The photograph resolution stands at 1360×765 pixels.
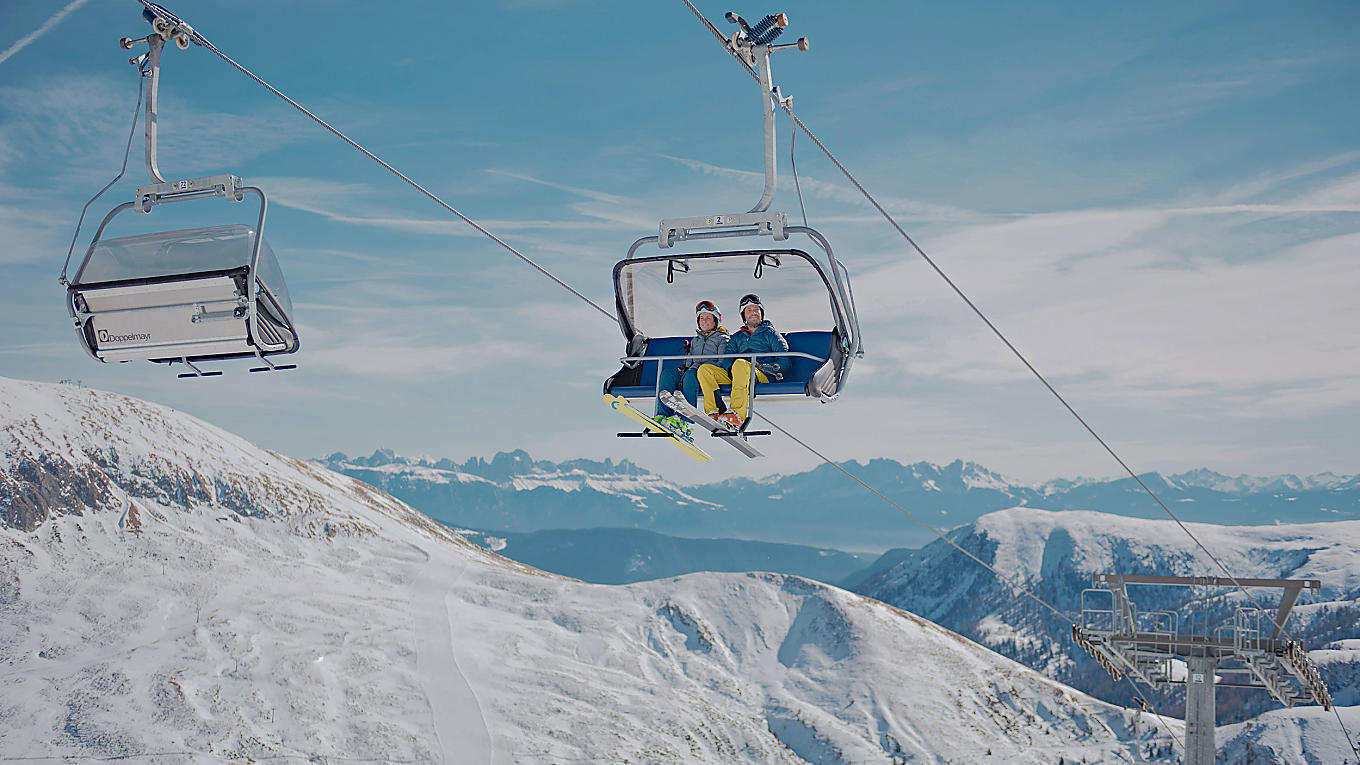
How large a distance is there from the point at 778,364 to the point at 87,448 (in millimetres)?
123443

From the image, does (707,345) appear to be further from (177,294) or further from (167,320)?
(167,320)

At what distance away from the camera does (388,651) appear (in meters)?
81.3

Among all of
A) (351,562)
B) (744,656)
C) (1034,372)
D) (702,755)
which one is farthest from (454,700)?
(1034,372)

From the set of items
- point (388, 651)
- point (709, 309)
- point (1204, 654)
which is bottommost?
point (388, 651)

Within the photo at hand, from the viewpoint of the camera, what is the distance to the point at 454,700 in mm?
74562

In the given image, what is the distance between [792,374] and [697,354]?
1.34 metres

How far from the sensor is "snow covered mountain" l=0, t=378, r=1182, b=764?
6875 cm

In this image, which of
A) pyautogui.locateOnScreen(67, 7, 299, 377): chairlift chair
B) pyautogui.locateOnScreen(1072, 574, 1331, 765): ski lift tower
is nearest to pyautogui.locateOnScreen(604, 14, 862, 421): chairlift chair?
pyautogui.locateOnScreen(67, 7, 299, 377): chairlift chair

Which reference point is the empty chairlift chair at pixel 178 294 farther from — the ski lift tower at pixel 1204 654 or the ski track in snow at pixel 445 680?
the ski track in snow at pixel 445 680

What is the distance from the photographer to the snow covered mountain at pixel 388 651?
226ft

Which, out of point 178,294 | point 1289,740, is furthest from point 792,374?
point 1289,740

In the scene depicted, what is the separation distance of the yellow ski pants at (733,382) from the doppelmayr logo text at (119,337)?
7.00 metres

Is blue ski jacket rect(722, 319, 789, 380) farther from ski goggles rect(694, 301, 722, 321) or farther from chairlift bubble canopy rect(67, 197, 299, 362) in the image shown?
chairlift bubble canopy rect(67, 197, 299, 362)

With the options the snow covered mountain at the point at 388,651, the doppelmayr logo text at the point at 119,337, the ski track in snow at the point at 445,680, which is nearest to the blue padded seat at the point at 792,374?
the doppelmayr logo text at the point at 119,337
